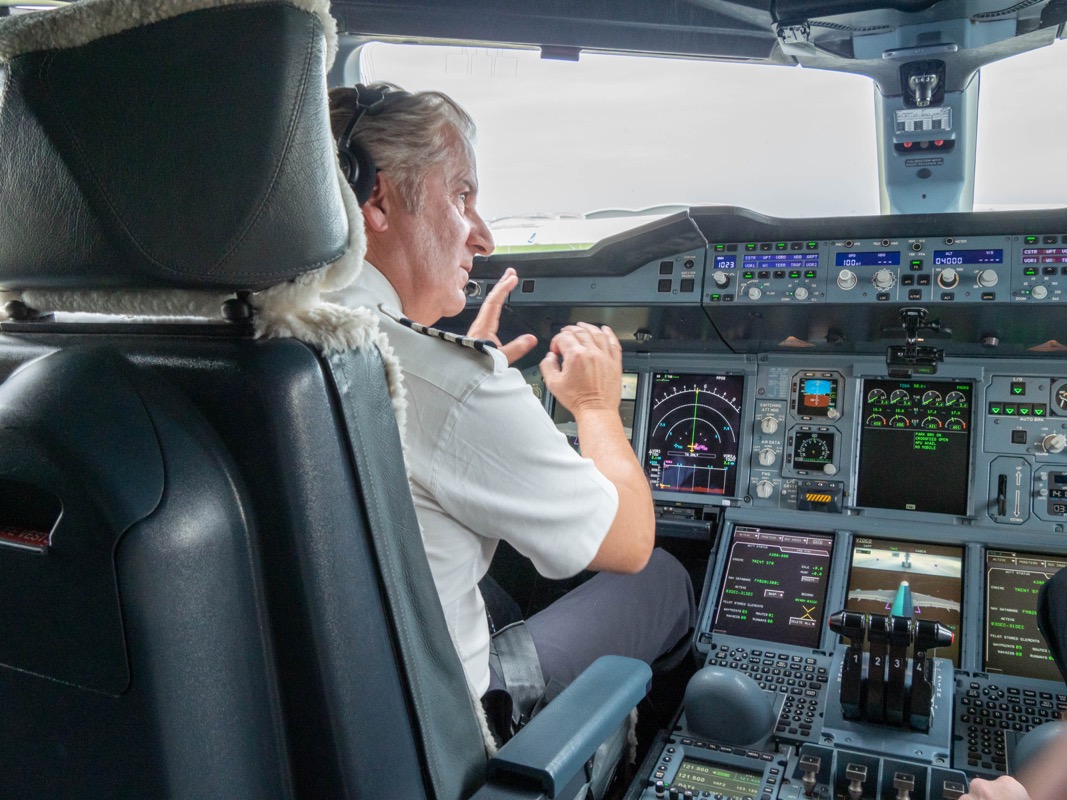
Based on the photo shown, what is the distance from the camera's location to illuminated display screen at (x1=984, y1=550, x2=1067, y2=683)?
85.7 inches

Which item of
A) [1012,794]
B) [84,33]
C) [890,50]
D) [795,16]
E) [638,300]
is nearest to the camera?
[84,33]

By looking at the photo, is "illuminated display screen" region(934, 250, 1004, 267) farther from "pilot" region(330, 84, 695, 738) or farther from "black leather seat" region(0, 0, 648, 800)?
"black leather seat" region(0, 0, 648, 800)

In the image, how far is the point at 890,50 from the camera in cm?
228

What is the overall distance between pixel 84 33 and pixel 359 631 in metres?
0.56

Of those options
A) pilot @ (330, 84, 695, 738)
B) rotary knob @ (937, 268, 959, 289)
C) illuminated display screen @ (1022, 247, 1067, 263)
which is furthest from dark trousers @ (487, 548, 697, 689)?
illuminated display screen @ (1022, 247, 1067, 263)

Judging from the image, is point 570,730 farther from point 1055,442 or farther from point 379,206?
point 1055,442

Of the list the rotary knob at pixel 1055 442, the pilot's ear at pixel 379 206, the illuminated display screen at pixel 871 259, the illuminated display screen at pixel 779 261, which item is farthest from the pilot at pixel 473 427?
the rotary knob at pixel 1055 442

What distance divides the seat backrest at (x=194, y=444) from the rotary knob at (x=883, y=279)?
5.67 ft

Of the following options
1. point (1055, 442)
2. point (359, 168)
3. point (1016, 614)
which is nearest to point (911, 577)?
point (1016, 614)

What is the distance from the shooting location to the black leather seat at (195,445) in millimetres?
711

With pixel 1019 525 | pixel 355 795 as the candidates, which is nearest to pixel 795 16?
pixel 1019 525

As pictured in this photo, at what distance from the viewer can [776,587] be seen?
8.15 ft

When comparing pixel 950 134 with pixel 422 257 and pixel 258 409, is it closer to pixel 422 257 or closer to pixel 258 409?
pixel 422 257

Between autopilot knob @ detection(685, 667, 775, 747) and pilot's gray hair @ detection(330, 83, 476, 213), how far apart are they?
124 cm
